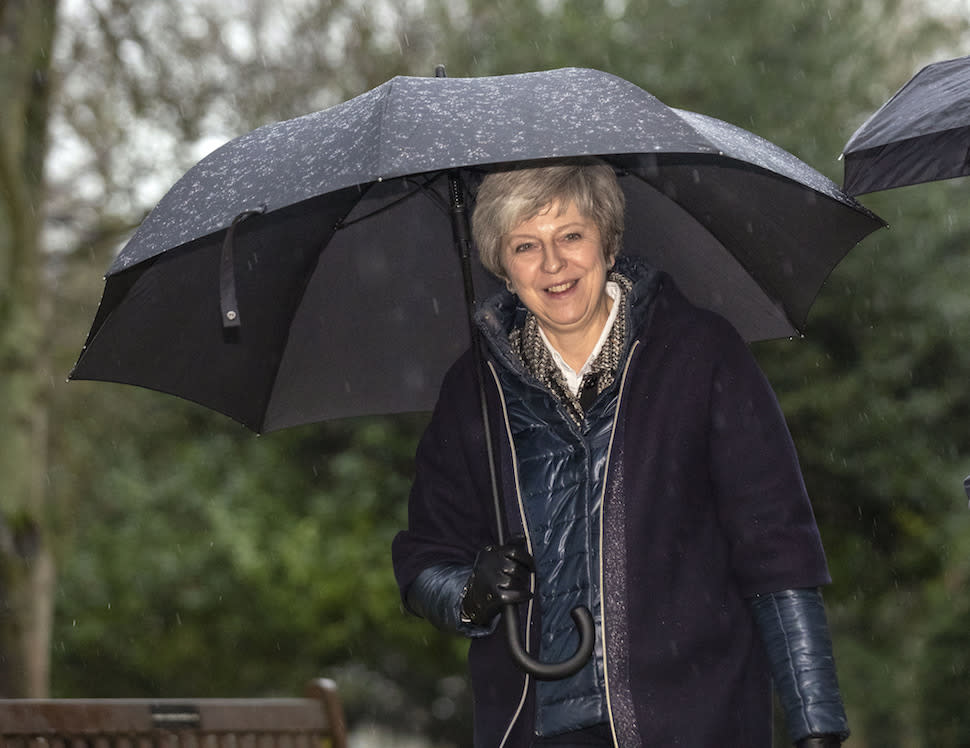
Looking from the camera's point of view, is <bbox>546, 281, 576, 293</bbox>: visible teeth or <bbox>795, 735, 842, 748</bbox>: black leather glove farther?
<bbox>546, 281, 576, 293</bbox>: visible teeth

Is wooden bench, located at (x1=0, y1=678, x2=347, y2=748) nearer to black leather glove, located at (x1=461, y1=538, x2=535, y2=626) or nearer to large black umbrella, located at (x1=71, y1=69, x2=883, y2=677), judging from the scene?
large black umbrella, located at (x1=71, y1=69, x2=883, y2=677)

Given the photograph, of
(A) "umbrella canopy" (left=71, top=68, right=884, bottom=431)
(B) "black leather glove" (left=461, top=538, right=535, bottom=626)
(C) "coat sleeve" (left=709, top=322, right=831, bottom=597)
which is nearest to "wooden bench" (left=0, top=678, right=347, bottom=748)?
(A) "umbrella canopy" (left=71, top=68, right=884, bottom=431)

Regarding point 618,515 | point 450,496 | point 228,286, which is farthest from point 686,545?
point 228,286

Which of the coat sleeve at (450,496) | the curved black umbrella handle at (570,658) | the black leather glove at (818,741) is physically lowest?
the black leather glove at (818,741)

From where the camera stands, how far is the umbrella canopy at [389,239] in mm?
2549

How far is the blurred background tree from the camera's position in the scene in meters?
9.86

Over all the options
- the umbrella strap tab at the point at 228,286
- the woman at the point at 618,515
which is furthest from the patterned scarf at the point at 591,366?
the umbrella strap tab at the point at 228,286

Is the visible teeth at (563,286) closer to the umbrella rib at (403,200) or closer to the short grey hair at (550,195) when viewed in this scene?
the short grey hair at (550,195)

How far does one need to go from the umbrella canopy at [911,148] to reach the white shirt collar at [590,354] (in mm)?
750

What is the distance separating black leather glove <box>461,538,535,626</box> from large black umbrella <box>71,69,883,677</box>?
7 centimetres

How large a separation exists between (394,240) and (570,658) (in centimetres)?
138

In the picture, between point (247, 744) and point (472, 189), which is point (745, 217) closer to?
point (472, 189)

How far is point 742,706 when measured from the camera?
2.77m

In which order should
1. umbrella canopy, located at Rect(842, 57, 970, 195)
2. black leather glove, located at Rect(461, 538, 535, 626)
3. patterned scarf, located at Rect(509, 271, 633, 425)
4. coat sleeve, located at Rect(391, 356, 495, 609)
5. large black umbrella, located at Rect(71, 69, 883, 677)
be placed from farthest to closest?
umbrella canopy, located at Rect(842, 57, 970, 195), coat sleeve, located at Rect(391, 356, 495, 609), patterned scarf, located at Rect(509, 271, 633, 425), black leather glove, located at Rect(461, 538, 535, 626), large black umbrella, located at Rect(71, 69, 883, 677)
